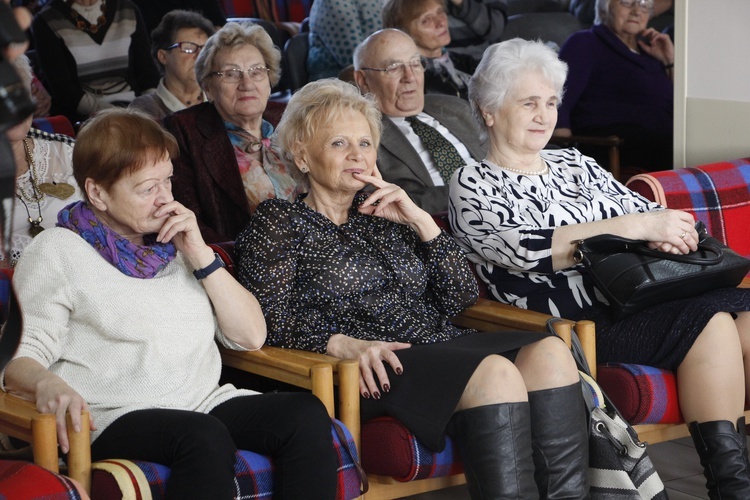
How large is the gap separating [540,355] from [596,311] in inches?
20.2

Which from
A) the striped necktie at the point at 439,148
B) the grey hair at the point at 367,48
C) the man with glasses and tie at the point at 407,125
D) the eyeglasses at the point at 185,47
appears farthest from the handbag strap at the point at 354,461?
the eyeglasses at the point at 185,47

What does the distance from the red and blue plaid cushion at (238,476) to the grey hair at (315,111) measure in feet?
2.47

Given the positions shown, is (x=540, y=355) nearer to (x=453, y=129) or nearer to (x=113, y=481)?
(x=113, y=481)

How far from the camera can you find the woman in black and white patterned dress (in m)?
2.43

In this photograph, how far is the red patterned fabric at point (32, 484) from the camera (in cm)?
169

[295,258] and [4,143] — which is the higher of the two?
[4,143]

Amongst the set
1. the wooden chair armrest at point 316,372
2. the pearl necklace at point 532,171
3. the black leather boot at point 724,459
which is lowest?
the black leather boot at point 724,459

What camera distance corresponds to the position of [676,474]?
114 inches

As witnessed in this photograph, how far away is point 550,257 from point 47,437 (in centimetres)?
133

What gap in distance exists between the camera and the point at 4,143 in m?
0.97

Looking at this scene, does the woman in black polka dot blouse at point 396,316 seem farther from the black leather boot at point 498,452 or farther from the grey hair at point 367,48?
the grey hair at point 367,48

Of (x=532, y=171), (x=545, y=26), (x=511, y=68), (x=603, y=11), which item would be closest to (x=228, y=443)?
(x=532, y=171)

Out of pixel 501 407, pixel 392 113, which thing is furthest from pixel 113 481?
pixel 392 113

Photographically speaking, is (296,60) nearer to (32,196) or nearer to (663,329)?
(32,196)
